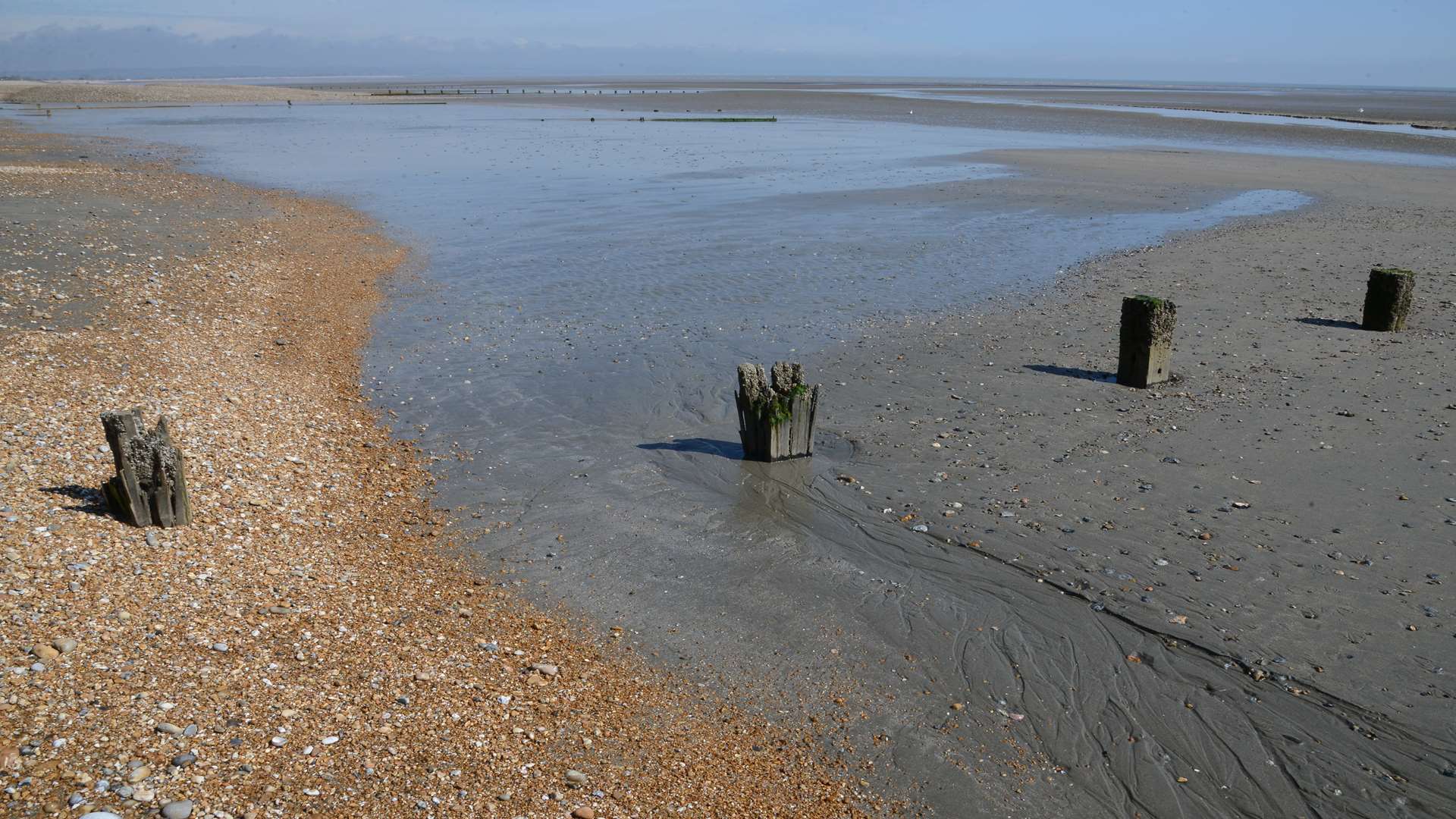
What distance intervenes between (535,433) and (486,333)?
3.86 meters

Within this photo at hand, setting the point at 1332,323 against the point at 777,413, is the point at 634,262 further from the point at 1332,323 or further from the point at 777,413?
the point at 1332,323

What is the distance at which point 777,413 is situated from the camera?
950 cm

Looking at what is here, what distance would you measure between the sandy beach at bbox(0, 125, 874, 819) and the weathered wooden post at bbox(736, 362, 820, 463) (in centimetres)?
247

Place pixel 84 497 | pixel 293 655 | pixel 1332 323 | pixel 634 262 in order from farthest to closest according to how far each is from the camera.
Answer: pixel 634 262, pixel 1332 323, pixel 84 497, pixel 293 655

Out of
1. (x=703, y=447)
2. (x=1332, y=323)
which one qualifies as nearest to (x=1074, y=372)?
(x=1332, y=323)

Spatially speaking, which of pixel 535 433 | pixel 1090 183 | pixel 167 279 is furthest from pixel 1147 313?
A: pixel 1090 183

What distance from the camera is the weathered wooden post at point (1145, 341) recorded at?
11117mm

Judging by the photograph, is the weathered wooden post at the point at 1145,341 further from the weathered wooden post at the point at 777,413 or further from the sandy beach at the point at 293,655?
the sandy beach at the point at 293,655

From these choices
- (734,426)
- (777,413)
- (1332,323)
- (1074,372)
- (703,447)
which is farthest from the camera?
(1332,323)

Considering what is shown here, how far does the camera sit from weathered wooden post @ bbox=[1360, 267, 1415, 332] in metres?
12.9

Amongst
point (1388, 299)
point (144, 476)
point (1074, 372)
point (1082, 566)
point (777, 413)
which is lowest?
point (1082, 566)

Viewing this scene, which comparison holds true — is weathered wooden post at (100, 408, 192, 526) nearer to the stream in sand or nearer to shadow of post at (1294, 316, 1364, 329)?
the stream in sand

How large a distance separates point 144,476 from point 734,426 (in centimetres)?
546

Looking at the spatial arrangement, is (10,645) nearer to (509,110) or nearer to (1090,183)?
(1090,183)
